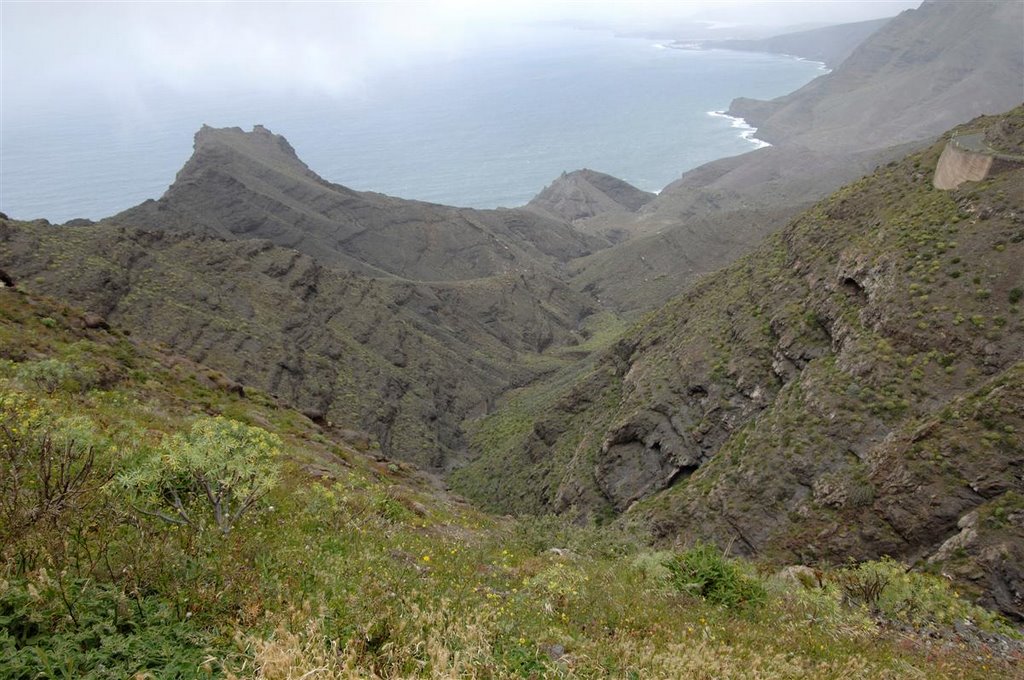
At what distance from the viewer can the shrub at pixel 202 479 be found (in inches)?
250

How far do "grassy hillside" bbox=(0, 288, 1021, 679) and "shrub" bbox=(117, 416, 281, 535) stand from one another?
0.05 meters

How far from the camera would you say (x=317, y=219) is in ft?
339

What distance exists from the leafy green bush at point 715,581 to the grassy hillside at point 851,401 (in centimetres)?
759

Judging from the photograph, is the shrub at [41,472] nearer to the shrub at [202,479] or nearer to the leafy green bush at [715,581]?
the shrub at [202,479]

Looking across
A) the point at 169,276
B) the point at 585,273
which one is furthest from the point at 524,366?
the point at 585,273

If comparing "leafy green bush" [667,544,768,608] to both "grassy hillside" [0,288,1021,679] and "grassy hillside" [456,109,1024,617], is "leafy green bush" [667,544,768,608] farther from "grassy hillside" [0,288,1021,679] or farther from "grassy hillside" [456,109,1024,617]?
"grassy hillside" [456,109,1024,617]

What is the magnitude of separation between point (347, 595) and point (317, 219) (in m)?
106

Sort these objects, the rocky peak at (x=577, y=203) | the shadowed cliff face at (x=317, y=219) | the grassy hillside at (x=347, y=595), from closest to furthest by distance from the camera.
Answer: the grassy hillside at (x=347, y=595) < the shadowed cliff face at (x=317, y=219) < the rocky peak at (x=577, y=203)

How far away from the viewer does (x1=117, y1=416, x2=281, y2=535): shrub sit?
6.36 meters

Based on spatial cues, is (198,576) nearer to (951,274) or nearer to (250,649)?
(250,649)

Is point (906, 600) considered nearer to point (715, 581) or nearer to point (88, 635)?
point (715, 581)

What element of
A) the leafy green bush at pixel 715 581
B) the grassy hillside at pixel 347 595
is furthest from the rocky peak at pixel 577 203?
the leafy green bush at pixel 715 581

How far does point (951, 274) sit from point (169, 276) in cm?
5172

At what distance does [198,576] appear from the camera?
474cm
